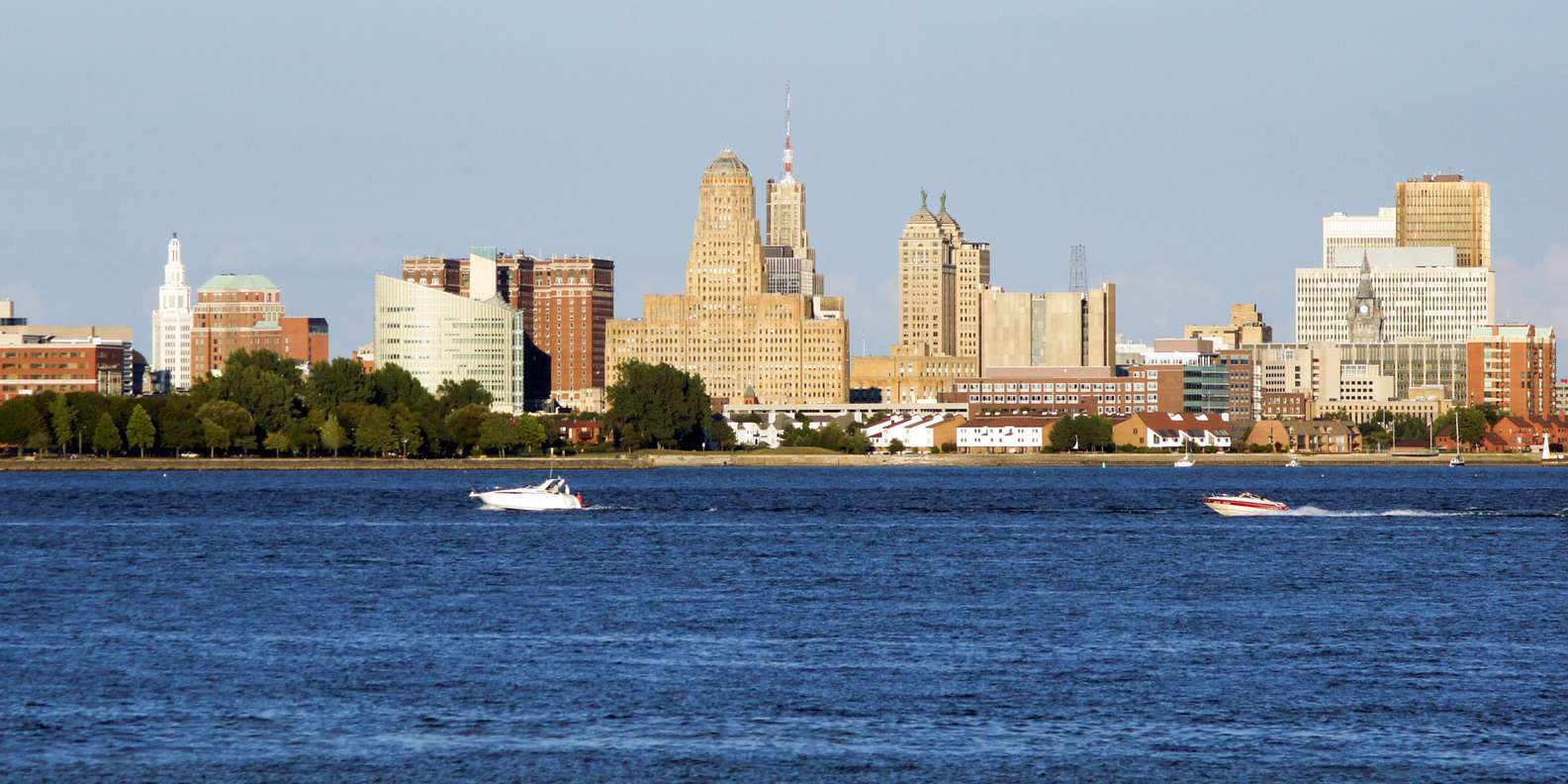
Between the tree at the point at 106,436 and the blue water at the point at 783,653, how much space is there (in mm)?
88458

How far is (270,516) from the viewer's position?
115375mm

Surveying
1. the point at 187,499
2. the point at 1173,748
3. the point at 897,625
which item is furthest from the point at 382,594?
the point at 187,499

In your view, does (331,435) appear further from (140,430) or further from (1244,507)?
(1244,507)

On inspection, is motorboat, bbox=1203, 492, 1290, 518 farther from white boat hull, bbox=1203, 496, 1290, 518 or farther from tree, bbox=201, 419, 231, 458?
tree, bbox=201, 419, 231, 458

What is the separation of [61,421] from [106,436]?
5.36m

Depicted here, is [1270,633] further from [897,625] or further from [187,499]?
[187,499]

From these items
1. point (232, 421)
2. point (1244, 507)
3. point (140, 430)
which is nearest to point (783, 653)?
point (1244, 507)

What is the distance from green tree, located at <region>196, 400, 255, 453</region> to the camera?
19650 cm

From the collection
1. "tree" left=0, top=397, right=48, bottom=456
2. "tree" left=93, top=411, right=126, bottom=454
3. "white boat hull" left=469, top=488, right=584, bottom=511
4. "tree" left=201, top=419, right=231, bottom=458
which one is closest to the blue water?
"white boat hull" left=469, top=488, right=584, bottom=511

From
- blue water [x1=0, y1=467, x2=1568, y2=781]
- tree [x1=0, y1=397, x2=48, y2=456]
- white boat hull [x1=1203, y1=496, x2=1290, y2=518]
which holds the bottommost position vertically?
blue water [x1=0, y1=467, x2=1568, y2=781]

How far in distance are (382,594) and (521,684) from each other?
66.4 ft

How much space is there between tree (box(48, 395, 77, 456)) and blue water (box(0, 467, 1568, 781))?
92743 mm

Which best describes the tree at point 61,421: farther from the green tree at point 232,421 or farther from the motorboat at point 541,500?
the motorboat at point 541,500

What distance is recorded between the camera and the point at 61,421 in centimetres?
19375
